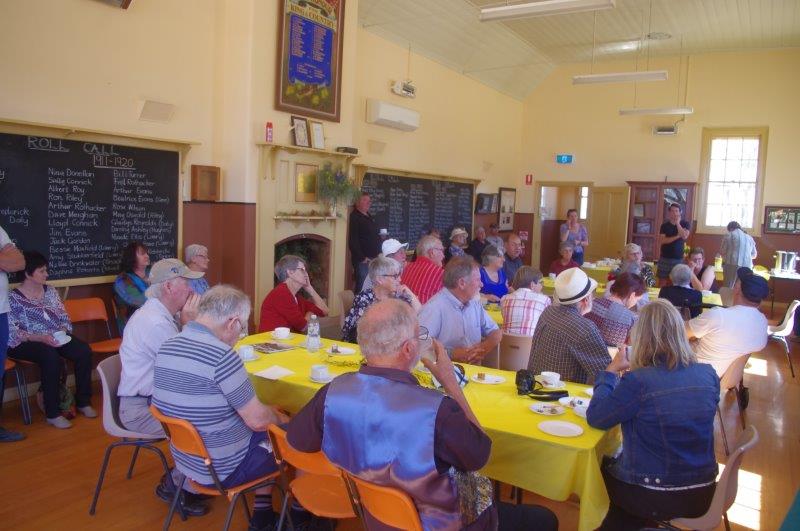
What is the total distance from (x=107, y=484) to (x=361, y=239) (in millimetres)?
4555

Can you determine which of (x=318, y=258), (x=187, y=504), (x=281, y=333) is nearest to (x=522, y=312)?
(x=281, y=333)

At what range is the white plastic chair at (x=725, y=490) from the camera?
2.35 metres

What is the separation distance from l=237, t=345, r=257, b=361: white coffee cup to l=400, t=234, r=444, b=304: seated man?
1.86 m

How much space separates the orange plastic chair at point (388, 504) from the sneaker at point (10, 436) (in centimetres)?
323

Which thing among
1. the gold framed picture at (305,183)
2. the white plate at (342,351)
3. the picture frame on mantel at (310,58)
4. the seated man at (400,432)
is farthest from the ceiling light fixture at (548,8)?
the seated man at (400,432)

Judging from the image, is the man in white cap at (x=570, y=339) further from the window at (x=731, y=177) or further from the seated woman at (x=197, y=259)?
the window at (x=731, y=177)

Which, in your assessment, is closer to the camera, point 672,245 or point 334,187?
point 334,187

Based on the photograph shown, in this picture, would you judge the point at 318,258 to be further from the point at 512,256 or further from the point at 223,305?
the point at 223,305

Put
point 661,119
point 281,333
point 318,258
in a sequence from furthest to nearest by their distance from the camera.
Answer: point 661,119 < point 318,258 < point 281,333

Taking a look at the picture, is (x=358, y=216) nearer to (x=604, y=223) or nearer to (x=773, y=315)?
(x=604, y=223)

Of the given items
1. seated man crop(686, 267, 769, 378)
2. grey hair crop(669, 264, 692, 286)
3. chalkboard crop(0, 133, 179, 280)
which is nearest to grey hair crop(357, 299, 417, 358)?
seated man crop(686, 267, 769, 378)

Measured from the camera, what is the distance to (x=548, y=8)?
18.0 ft

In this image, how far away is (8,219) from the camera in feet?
14.8

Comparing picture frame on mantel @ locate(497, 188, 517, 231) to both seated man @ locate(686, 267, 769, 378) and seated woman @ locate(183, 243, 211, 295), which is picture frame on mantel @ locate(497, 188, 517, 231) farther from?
seated man @ locate(686, 267, 769, 378)
